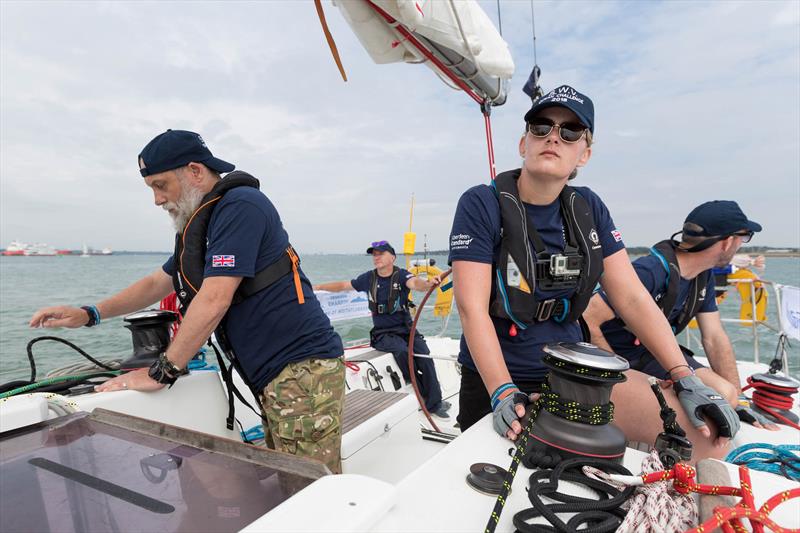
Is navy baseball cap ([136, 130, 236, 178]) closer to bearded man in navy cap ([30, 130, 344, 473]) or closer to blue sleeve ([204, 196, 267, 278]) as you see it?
bearded man in navy cap ([30, 130, 344, 473])

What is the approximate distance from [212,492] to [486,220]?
1.16 m

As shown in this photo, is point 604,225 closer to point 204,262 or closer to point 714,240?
point 714,240

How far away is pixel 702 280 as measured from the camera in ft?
9.00

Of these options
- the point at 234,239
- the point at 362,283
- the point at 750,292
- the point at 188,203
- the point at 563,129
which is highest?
the point at 563,129

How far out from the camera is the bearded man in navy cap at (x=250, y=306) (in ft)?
5.86

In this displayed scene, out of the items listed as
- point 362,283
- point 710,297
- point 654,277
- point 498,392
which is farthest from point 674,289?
point 362,283

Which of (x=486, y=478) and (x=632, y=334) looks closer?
(x=486, y=478)

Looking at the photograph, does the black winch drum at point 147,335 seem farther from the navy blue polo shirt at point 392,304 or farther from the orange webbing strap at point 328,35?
the navy blue polo shirt at point 392,304

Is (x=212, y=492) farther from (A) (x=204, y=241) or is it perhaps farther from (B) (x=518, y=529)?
(A) (x=204, y=241)

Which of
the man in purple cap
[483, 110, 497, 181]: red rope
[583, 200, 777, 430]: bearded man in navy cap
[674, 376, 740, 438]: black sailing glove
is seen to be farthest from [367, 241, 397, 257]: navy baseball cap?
[674, 376, 740, 438]: black sailing glove

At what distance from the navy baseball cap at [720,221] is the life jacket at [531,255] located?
1.29 metres

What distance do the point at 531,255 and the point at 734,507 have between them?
3.16ft

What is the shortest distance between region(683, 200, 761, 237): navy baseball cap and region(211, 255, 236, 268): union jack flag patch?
2.52 meters

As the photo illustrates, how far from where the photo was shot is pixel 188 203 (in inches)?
78.3
